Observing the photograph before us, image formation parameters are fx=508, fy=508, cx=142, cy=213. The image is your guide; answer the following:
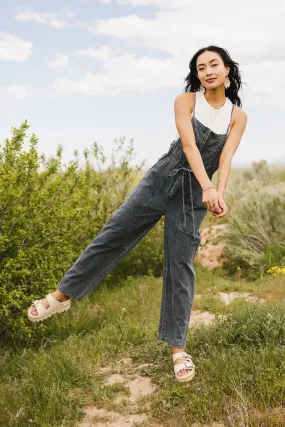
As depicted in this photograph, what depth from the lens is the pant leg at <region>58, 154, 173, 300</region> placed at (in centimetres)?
346

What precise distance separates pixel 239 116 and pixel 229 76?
0.32 m

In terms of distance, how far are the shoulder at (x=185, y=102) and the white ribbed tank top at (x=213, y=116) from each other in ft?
0.14

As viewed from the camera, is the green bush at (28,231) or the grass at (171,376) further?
the green bush at (28,231)

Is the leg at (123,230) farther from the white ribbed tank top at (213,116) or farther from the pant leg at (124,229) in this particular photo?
the white ribbed tank top at (213,116)

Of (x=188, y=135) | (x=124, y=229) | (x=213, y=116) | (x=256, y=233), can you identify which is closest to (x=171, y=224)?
(x=124, y=229)

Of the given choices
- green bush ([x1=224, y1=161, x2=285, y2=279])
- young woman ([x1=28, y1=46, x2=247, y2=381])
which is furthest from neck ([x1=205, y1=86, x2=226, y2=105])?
green bush ([x1=224, y1=161, x2=285, y2=279])

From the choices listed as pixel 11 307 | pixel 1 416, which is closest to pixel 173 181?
pixel 1 416

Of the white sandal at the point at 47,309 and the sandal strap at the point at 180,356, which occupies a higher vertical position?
the white sandal at the point at 47,309

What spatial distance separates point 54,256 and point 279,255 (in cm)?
470

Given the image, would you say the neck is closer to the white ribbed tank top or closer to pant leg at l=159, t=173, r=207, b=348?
the white ribbed tank top

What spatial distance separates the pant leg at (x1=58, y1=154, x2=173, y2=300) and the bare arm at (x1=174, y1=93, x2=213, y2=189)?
23 cm

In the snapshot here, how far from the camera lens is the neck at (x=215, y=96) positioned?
3441 millimetres

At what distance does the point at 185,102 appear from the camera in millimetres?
3387

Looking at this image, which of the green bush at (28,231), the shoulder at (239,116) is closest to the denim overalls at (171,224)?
the shoulder at (239,116)
